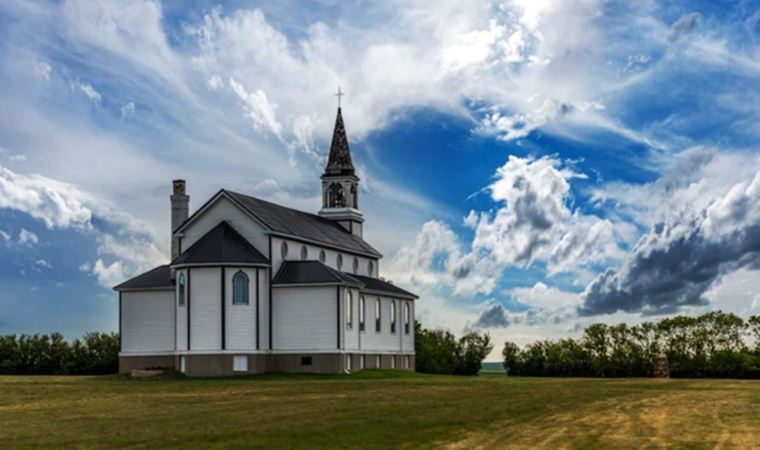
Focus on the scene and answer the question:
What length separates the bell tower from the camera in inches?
3553

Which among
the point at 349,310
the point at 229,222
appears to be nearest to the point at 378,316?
the point at 349,310

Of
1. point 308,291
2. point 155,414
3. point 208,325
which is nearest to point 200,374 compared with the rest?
point 208,325

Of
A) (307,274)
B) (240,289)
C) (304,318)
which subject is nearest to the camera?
(240,289)

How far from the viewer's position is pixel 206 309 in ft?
221

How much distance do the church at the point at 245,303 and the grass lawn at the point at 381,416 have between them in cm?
1646

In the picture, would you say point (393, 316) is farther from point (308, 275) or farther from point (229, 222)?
point (229, 222)

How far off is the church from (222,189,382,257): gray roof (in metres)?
0.19

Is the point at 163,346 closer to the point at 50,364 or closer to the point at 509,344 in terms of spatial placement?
the point at 50,364

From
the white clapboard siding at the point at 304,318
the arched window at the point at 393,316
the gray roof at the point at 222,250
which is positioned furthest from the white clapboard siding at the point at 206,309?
the arched window at the point at 393,316

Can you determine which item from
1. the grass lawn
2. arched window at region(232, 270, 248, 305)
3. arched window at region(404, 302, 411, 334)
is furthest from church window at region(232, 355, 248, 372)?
arched window at region(404, 302, 411, 334)

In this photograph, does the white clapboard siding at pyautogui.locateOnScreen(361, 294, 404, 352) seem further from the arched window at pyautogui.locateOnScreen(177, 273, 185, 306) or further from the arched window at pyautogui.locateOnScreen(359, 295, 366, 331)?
the arched window at pyautogui.locateOnScreen(177, 273, 185, 306)

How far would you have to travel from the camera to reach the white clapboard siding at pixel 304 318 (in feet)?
228

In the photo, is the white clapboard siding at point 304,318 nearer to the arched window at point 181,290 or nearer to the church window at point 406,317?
the arched window at point 181,290

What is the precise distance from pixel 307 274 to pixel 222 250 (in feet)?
19.0
